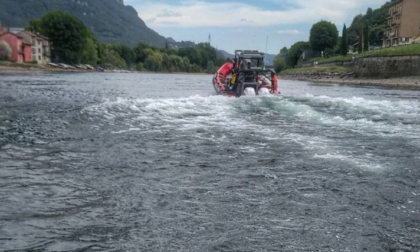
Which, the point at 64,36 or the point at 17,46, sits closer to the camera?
the point at 17,46

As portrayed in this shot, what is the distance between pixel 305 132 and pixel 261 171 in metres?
5.11

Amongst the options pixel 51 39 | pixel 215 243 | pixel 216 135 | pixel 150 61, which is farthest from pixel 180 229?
pixel 150 61

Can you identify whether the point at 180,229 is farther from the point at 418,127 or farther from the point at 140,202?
the point at 418,127

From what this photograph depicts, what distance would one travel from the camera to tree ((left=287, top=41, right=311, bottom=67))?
14200 cm

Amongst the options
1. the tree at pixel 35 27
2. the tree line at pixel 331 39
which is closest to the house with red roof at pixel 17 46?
the tree at pixel 35 27

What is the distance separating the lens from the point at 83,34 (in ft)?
323

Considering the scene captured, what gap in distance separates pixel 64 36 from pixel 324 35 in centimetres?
7749

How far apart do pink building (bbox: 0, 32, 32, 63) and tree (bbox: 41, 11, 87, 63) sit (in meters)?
14.6

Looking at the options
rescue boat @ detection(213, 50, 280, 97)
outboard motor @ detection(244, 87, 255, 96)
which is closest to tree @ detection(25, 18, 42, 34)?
rescue boat @ detection(213, 50, 280, 97)

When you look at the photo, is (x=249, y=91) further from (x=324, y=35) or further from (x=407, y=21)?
(x=324, y=35)

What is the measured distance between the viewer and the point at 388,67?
62219mm

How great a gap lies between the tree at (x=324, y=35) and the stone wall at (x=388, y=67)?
5277 cm

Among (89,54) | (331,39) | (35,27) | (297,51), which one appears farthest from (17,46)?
(297,51)

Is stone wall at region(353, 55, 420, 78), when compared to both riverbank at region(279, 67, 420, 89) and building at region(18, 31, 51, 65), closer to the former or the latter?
riverbank at region(279, 67, 420, 89)
